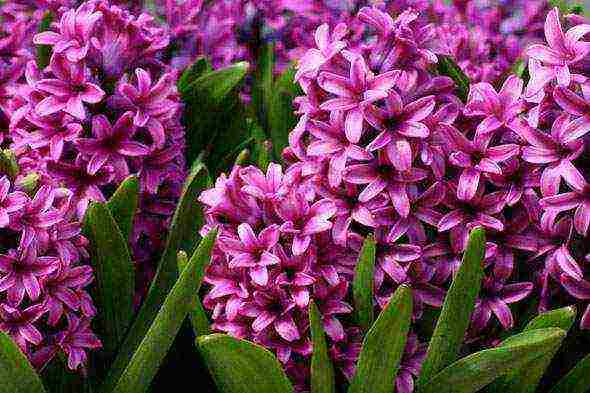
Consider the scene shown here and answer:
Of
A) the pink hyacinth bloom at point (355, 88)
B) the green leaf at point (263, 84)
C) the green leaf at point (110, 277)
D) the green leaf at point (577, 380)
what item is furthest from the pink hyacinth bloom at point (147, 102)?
the green leaf at point (577, 380)

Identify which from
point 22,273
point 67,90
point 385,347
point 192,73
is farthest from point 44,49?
point 385,347

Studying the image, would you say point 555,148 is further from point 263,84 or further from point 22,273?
point 263,84

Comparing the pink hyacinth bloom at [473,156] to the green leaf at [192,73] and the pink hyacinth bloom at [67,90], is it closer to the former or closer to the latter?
the pink hyacinth bloom at [67,90]

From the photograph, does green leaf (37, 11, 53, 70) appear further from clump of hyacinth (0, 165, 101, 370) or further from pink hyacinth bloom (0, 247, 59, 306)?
pink hyacinth bloom (0, 247, 59, 306)

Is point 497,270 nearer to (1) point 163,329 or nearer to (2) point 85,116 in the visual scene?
(1) point 163,329

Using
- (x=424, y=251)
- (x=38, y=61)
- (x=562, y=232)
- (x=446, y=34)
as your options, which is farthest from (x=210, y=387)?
(x=446, y=34)

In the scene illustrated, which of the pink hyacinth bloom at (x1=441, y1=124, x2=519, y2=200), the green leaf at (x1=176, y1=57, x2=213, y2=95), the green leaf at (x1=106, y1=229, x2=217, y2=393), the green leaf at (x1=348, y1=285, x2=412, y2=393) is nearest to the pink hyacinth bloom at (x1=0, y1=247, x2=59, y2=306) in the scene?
the green leaf at (x1=106, y1=229, x2=217, y2=393)
